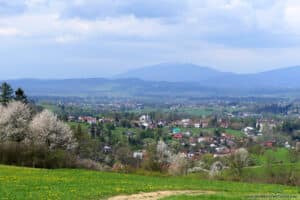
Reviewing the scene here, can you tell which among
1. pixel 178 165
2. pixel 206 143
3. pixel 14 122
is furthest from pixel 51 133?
pixel 206 143

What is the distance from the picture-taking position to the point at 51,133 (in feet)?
222

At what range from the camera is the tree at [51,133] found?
217 ft

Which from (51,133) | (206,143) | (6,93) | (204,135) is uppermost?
(6,93)

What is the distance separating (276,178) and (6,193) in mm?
31590

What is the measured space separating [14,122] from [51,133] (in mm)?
5117

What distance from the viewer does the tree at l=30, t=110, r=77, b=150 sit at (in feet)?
217

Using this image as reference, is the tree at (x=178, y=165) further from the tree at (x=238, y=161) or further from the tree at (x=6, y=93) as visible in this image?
the tree at (x=6, y=93)

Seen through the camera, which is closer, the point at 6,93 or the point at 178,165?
the point at 178,165

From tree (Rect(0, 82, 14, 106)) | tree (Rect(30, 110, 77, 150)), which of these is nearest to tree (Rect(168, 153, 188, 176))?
tree (Rect(30, 110, 77, 150))

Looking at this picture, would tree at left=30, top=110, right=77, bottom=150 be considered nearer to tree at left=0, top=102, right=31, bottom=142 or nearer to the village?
tree at left=0, top=102, right=31, bottom=142

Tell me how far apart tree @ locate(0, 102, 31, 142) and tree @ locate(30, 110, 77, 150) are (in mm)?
1480

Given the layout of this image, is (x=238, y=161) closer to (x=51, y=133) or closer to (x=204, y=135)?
(x=51, y=133)

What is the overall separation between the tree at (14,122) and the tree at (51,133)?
1.48 m

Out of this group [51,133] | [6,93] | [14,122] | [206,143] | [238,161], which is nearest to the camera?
[14,122]
